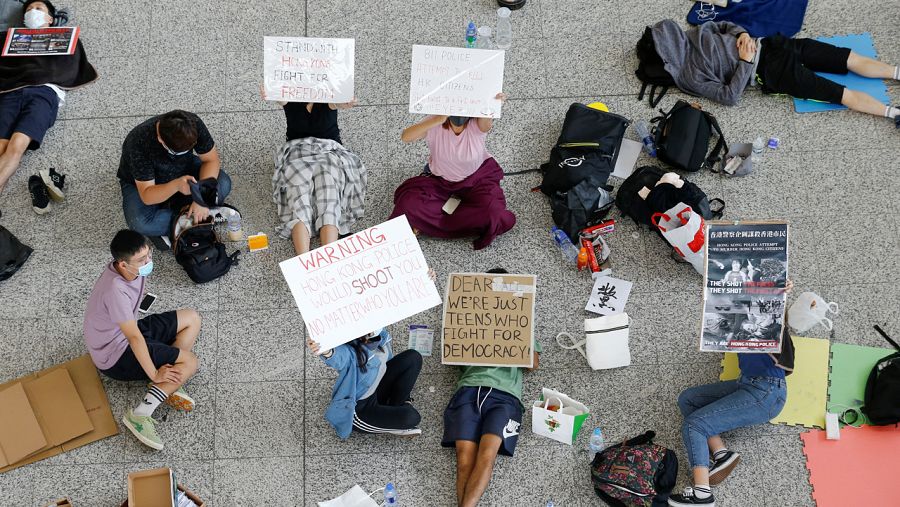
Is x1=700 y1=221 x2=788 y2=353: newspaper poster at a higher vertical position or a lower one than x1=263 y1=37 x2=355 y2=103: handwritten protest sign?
lower

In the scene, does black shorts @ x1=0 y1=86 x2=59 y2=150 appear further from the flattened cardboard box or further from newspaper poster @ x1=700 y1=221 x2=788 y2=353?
newspaper poster @ x1=700 y1=221 x2=788 y2=353

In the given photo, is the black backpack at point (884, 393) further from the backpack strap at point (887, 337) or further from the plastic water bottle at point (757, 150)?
the plastic water bottle at point (757, 150)

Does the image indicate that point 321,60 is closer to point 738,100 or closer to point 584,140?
point 584,140

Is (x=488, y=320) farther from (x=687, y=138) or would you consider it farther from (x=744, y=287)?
(x=687, y=138)

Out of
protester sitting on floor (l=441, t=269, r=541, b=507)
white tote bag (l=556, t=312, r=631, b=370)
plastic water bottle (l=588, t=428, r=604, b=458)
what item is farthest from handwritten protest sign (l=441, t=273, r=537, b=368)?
plastic water bottle (l=588, t=428, r=604, b=458)

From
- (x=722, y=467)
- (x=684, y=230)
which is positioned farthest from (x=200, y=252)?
(x=722, y=467)

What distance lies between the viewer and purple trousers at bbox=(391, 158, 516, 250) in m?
5.12

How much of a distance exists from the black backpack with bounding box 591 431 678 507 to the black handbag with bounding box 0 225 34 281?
11.7 feet

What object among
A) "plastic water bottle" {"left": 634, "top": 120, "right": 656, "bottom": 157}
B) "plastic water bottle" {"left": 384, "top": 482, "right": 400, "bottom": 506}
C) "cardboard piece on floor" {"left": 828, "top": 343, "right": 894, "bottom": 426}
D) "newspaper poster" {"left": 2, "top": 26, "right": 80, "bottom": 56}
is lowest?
"plastic water bottle" {"left": 384, "top": 482, "right": 400, "bottom": 506}

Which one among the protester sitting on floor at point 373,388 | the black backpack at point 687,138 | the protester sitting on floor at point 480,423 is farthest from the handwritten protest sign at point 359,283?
the black backpack at point 687,138

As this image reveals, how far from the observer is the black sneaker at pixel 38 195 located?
17.3 feet

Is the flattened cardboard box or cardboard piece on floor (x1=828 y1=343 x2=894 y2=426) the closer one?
the flattened cardboard box

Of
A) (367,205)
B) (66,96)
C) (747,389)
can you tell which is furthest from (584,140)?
(66,96)

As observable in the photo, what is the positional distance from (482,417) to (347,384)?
77 centimetres
